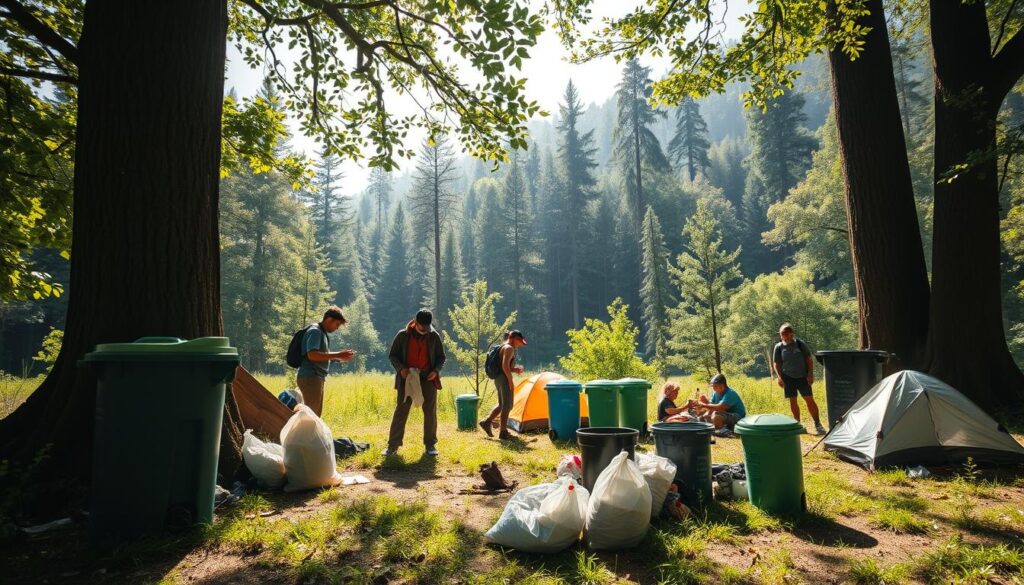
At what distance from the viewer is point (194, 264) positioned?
4.16 meters

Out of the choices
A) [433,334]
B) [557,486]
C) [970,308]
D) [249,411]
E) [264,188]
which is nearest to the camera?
[557,486]

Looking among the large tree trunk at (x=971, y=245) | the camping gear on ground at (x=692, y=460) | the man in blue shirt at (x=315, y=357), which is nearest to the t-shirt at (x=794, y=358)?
the large tree trunk at (x=971, y=245)

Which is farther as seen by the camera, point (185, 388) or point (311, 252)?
point (311, 252)

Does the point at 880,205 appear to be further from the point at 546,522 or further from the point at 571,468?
the point at 546,522

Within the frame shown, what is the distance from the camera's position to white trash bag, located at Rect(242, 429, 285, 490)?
4527 mm

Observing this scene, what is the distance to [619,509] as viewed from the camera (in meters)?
Answer: 3.21

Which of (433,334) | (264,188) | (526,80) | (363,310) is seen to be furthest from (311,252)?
(363,310)

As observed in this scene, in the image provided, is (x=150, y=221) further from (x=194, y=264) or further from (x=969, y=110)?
(x=969, y=110)

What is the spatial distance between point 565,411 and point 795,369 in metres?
4.14

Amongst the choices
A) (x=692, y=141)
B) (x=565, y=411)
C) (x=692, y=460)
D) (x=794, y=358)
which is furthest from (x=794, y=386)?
(x=692, y=141)

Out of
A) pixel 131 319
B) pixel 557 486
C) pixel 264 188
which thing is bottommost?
pixel 557 486

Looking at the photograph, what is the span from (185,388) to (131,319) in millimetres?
1102

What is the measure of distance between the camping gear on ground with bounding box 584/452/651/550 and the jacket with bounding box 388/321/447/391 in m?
3.68

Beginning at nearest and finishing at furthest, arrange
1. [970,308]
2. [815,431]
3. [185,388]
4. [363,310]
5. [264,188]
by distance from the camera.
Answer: [185,388] → [970,308] → [815,431] → [264,188] → [363,310]
